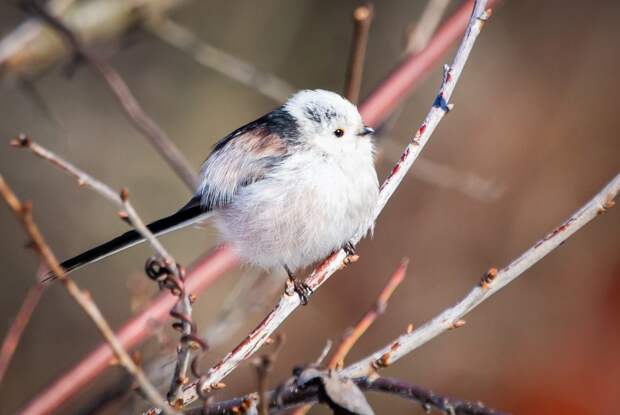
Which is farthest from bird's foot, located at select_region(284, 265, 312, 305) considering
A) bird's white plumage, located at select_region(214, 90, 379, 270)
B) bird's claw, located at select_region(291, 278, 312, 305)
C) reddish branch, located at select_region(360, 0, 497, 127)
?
reddish branch, located at select_region(360, 0, 497, 127)

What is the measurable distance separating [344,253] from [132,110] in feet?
2.30

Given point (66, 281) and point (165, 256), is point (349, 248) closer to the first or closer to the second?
point (165, 256)

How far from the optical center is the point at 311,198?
7.56 feet

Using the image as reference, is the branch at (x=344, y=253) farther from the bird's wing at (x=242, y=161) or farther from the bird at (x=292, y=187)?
the bird's wing at (x=242, y=161)

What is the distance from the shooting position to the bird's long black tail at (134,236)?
2.05m

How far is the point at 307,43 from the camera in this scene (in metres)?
5.03

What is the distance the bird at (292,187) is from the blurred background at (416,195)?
1636 millimetres

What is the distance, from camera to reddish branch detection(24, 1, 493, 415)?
164 cm

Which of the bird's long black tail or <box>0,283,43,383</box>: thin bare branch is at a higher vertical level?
the bird's long black tail

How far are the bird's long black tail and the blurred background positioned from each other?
1664 millimetres

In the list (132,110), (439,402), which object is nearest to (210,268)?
(132,110)

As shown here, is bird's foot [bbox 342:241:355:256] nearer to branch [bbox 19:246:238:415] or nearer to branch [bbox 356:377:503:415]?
branch [bbox 19:246:238:415]

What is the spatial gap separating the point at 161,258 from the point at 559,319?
10.9 feet

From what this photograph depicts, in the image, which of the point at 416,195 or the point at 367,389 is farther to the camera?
the point at 416,195
